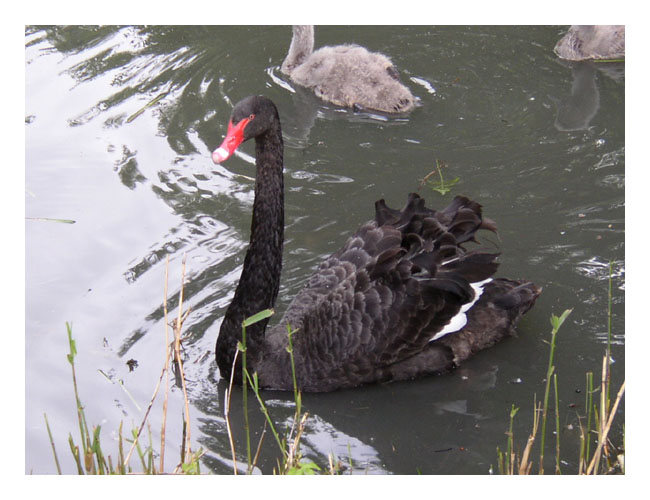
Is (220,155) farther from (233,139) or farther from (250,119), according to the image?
(250,119)

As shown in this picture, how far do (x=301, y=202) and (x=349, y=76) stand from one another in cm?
146

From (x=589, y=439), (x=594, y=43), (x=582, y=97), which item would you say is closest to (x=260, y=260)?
(x=589, y=439)

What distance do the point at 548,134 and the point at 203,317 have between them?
263cm

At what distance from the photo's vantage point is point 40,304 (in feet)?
13.4

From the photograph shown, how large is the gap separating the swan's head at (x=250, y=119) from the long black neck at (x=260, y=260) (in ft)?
0.17

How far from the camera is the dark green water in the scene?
3.46m

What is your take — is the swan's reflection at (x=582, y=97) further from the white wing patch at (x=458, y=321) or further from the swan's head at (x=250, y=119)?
the swan's head at (x=250, y=119)

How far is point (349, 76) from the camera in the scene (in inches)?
233

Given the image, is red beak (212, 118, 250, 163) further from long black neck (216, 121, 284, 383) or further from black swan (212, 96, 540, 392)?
long black neck (216, 121, 284, 383)

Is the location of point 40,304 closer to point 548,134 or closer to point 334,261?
point 334,261

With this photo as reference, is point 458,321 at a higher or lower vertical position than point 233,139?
lower

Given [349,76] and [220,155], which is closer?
[220,155]

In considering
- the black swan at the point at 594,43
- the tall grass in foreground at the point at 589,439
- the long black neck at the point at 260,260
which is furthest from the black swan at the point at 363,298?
the black swan at the point at 594,43
